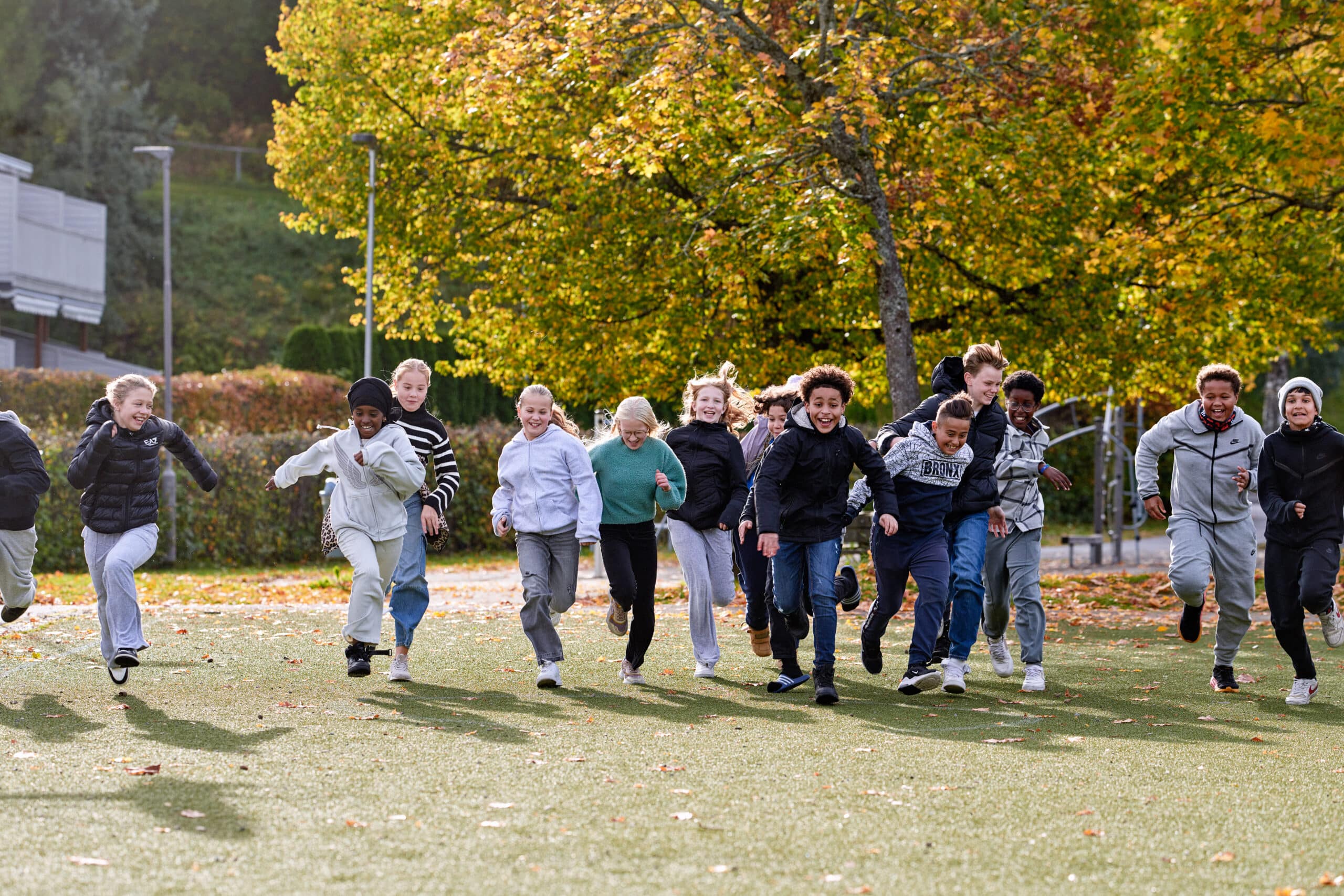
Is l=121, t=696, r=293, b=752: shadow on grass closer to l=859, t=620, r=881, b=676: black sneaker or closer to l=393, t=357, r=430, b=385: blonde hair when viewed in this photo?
l=393, t=357, r=430, b=385: blonde hair

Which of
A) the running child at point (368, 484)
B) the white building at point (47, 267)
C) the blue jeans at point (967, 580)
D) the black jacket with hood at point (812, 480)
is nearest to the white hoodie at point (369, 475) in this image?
the running child at point (368, 484)

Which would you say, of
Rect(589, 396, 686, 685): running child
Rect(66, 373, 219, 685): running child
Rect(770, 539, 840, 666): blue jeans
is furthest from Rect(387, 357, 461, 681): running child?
Rect(770, 539, 840, 666): blue jeans

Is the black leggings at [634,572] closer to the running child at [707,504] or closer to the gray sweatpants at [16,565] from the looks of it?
the running child at [707,504]

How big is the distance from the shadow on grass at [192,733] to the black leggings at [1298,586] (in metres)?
5.22

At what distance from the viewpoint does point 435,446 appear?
9.43 metres

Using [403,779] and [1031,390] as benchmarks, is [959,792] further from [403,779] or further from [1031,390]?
[1031,390]

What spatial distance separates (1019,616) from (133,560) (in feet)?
16.4

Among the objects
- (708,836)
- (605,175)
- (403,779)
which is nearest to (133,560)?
(403,779)

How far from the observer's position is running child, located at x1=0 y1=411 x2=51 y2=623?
913 centimetres

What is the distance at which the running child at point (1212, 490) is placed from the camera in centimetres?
860

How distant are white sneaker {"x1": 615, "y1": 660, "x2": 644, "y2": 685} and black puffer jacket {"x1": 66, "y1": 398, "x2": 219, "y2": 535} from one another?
103 inches

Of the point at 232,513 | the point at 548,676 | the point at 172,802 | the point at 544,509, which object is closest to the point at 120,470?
the point at 544,509

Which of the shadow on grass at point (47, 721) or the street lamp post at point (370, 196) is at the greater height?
the street lamp post at point (370, 196)

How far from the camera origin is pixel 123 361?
4909 cm
